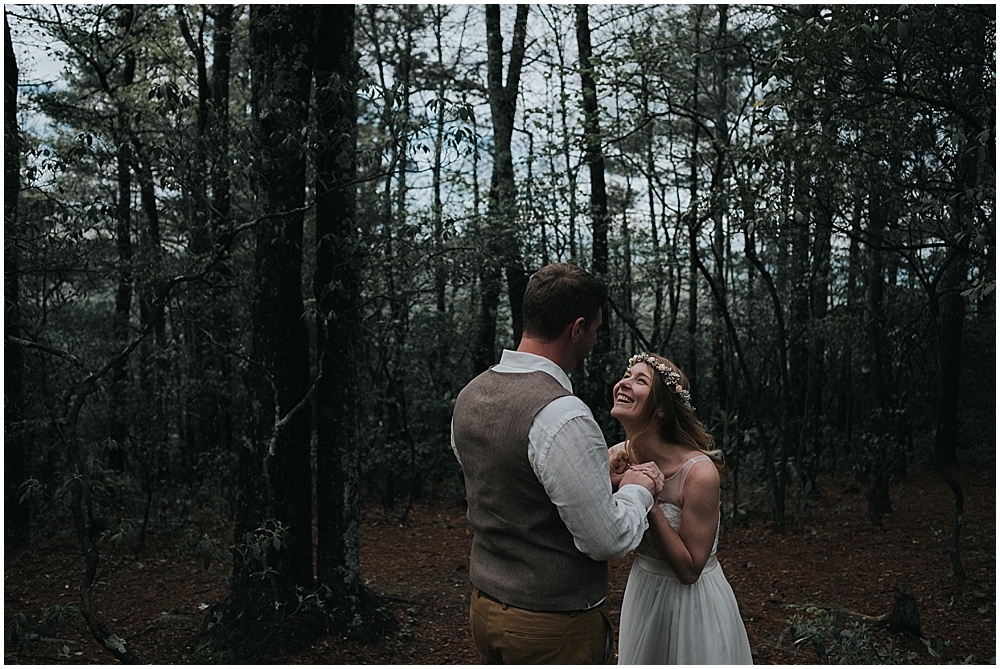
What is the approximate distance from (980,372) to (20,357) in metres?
14.2

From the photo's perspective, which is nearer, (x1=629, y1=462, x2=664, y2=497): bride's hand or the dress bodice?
(x1=629, y1=462, x2=664, y2=497): bride's hand

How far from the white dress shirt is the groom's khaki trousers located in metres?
0.27

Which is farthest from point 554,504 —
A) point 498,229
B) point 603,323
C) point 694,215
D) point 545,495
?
point 603,323

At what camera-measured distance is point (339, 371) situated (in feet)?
18.7

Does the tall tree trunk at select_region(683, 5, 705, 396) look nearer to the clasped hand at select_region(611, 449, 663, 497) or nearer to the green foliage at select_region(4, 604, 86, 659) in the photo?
the clasped hand at select_region(611, 449, 663, 497)

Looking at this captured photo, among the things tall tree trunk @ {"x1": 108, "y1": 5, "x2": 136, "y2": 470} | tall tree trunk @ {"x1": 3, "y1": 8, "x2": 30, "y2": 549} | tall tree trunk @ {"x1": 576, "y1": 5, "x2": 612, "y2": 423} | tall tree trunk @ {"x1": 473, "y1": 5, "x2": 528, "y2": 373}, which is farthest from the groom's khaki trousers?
tall tree trunk @ {"x1": 576, "y1": 5, "x2": 612, "y2": 423}

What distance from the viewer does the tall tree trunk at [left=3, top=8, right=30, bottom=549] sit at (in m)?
6.19

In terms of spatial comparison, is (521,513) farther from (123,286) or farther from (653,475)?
(123,286)

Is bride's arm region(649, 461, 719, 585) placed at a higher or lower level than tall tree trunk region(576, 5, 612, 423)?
lower

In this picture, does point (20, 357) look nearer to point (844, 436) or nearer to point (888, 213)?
point (888, 213)

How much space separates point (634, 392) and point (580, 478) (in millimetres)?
888

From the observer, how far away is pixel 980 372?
→ 44.7 feet

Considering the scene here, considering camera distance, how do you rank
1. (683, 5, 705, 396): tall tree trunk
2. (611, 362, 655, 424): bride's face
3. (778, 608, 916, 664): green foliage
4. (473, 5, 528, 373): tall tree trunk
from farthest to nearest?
(473, 5, 528, 373): tall tree trunk
(683, 5, 705, 396): tall tree trunk
(778, 608, 916, 664): green foliage
(611, 362, 655, 424): bride's face

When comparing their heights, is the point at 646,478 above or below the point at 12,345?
below
